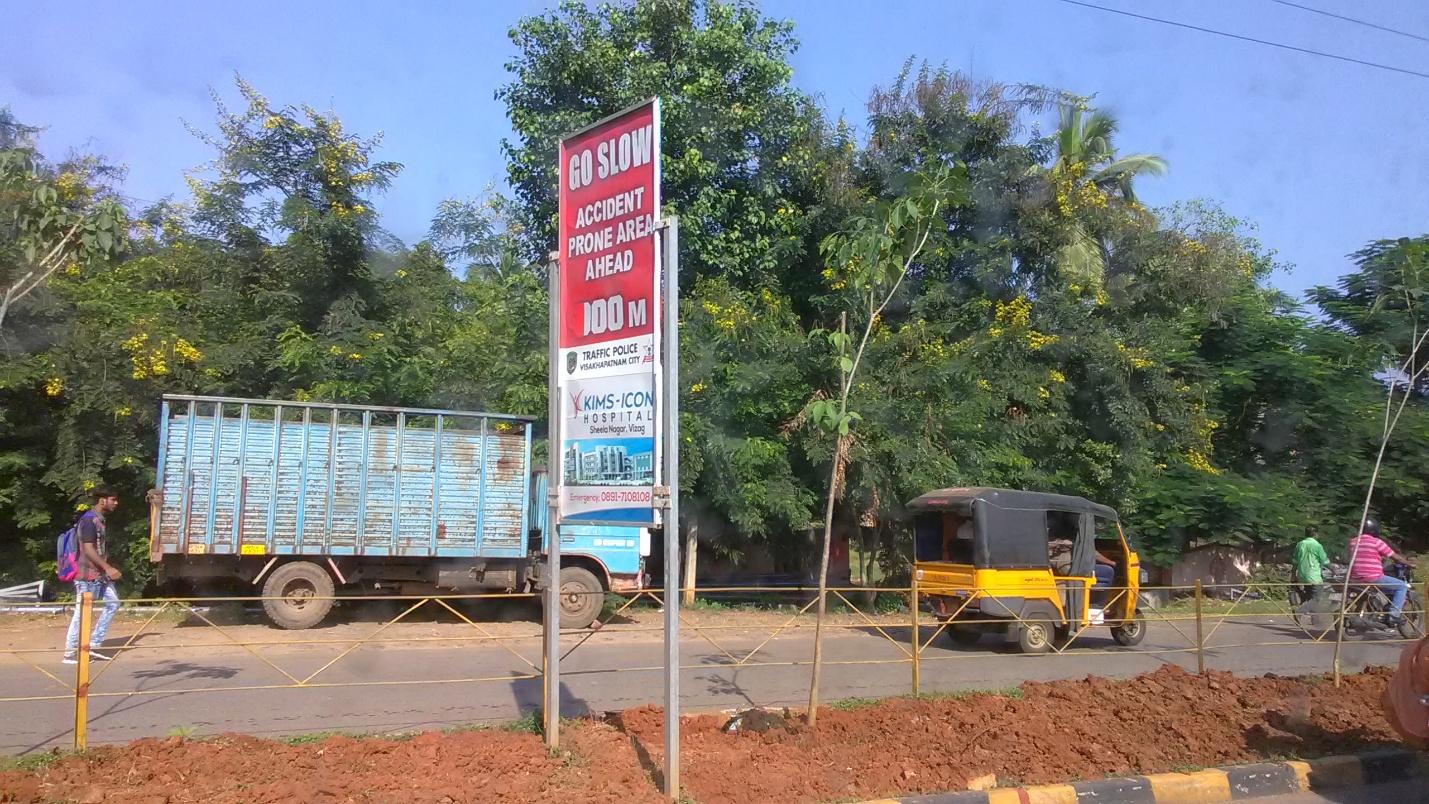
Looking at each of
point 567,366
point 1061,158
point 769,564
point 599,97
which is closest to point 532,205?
point 599,97

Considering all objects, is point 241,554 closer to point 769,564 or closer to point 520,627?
point 520,627

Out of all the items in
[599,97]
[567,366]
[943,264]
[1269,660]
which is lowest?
[1269,660]

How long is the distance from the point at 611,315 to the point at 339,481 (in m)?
9.11

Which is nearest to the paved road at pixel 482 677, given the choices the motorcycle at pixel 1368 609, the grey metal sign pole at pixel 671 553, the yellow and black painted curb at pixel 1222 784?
the motorcycle at pixel 1368 609

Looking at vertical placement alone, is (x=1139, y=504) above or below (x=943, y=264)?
below

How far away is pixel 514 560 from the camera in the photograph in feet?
49.9

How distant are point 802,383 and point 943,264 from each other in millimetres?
4182

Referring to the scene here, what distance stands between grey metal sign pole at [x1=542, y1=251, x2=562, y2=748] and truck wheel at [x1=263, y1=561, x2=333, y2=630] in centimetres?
818

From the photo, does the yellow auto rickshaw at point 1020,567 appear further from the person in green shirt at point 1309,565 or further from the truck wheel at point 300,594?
the truck wheel at point 300,594

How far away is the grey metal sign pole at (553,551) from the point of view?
6562 mm

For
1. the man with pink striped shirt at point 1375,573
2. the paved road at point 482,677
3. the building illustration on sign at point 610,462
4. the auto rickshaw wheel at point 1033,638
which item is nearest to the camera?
the building illustration on sign at point 610,462

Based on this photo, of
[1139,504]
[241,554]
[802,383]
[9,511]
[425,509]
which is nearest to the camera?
[241,554]

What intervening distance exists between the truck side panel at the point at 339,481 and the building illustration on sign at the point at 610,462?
8477mm

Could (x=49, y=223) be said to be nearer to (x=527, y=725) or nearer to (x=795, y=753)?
(x=527, y=725)
